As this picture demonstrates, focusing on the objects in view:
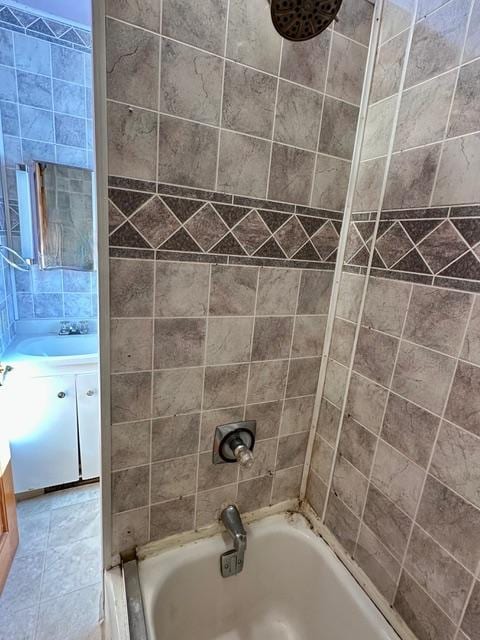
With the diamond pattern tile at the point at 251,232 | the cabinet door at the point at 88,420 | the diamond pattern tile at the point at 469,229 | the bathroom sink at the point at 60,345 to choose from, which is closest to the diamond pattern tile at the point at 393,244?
the diamond pattern tile at the point at 469,229

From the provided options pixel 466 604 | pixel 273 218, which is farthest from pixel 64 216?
pixel 466 604

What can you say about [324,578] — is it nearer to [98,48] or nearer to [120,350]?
[120,350]

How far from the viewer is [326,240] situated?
1056mm

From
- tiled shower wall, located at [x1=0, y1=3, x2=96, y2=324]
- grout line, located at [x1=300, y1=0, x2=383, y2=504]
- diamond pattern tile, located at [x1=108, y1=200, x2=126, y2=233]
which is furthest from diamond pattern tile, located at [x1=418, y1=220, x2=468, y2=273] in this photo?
tiled shower wall, located at [x1=0, y1=3, x2=96, y2=324]

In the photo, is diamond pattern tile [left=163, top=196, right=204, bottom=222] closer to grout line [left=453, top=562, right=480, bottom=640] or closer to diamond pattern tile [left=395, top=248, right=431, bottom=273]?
diamond pattern tile [left=395, top=248, right=431, bottom=273]

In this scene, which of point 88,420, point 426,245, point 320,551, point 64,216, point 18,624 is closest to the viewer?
point 426,245

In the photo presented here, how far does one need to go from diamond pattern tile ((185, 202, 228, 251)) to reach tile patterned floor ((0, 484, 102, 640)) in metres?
1.58

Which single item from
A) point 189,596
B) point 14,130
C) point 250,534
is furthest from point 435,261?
point 14,130

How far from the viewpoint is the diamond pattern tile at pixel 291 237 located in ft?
3.19

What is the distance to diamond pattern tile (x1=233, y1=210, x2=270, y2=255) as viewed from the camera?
35.9 inches

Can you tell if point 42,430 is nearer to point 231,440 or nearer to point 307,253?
point 231,440

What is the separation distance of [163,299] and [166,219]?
214 mm

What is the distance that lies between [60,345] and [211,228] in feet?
5.32

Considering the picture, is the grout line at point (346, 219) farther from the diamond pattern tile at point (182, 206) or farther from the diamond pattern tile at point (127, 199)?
the diamond pattern tile at point (127, 199)
